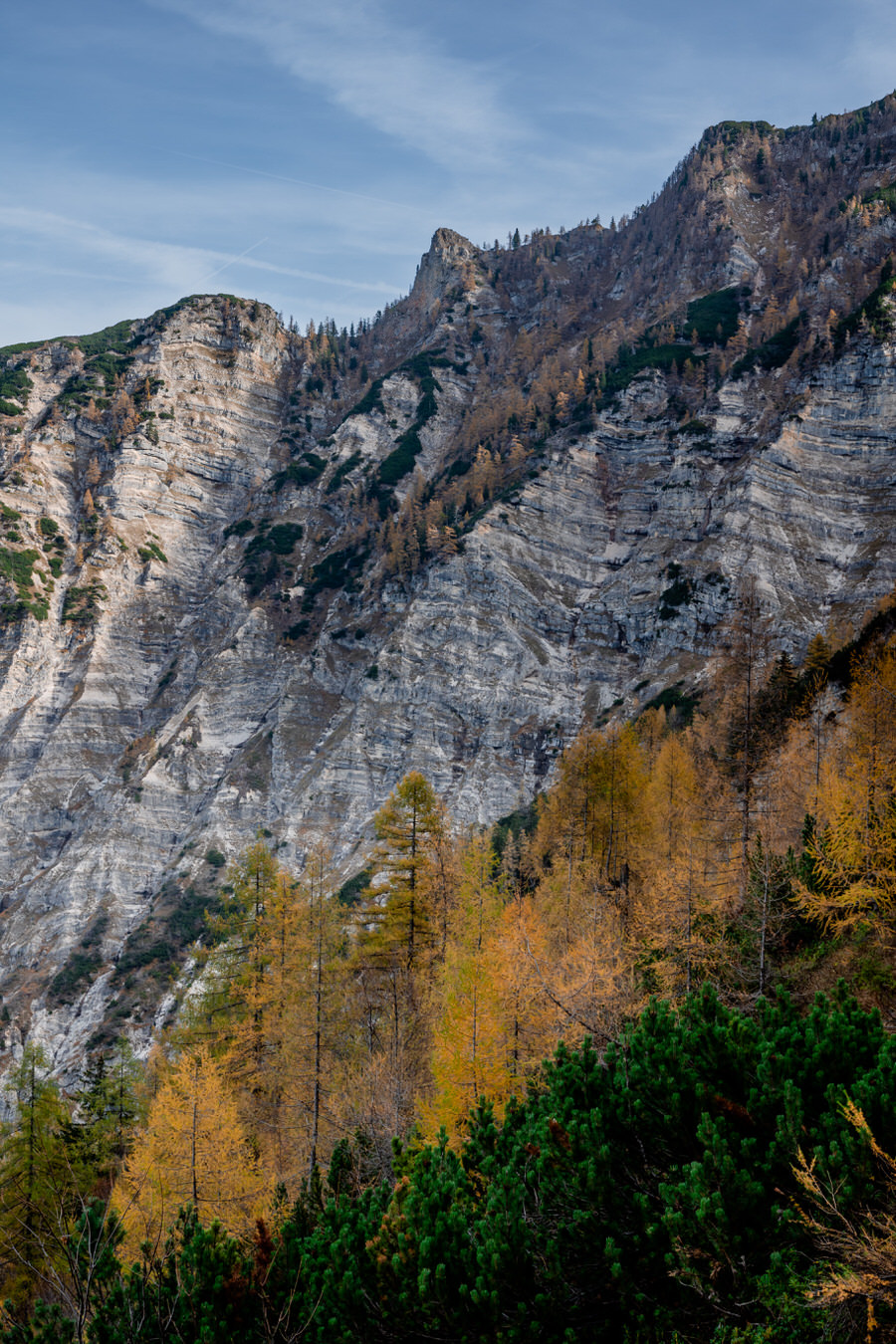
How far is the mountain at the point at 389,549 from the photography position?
93812 mm

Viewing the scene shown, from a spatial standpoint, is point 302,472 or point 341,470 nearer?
point 341,470

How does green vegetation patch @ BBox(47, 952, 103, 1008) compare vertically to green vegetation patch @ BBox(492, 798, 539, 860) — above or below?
→ below

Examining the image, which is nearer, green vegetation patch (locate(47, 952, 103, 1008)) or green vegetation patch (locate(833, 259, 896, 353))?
green vegetation patch (locate(47, 952, 103, 1008))

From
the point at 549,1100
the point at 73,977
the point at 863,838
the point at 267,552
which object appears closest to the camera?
the point at 549,1100

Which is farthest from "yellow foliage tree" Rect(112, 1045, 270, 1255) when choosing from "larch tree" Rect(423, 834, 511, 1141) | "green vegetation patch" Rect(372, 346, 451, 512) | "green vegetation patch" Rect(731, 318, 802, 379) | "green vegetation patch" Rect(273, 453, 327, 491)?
"green vegetation patch" Rect(273, 453, 327, 491)

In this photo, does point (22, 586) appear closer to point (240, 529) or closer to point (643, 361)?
point (240, 529)

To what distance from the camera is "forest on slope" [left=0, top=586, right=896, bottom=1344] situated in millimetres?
8078

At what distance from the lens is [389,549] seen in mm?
128500

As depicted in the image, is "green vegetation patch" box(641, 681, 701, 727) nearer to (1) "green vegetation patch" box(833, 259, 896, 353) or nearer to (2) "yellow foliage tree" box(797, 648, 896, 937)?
(2) "yellow foliage tree" box(797, 648, 896, 937)

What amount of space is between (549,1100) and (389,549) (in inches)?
4763

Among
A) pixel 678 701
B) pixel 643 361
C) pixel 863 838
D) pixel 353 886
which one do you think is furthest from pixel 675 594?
pixel 863 838

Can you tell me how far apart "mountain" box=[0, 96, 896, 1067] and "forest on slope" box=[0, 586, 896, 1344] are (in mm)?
51804

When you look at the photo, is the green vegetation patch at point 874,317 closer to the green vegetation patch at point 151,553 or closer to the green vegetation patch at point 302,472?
the green vegetation patch at point 302,472

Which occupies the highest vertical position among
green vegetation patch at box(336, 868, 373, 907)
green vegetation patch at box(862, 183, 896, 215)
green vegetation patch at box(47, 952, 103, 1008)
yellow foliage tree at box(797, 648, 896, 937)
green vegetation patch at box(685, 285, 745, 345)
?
green vegetation patch at box(862, 183, 896, 215)
